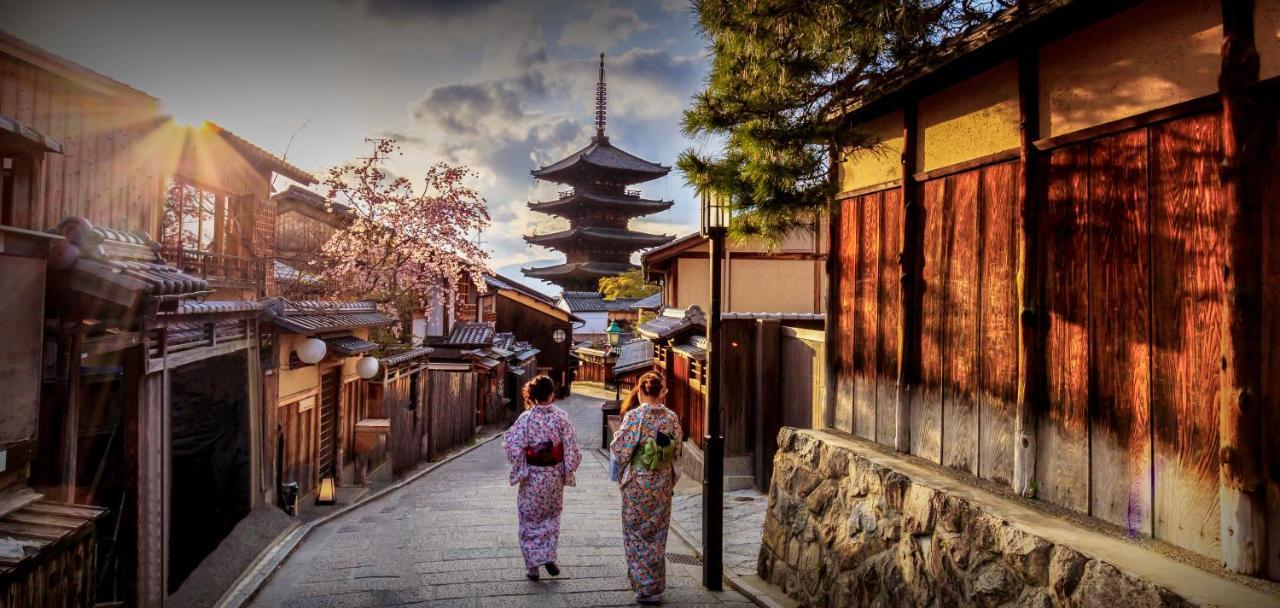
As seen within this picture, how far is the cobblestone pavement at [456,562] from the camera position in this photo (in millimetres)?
5551

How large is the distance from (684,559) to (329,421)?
7680 mm

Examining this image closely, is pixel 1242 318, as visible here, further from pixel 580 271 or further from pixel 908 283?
pixel 580 271

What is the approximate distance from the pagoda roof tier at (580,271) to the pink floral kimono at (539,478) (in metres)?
38.3

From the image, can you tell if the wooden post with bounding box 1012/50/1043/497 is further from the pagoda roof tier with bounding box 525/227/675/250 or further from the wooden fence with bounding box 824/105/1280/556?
the pagoda roof tier with bounding box 525/227/675/250

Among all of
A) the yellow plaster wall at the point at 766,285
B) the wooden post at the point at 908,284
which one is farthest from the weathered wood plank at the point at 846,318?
the yellow plaster wall at the point at 766,285

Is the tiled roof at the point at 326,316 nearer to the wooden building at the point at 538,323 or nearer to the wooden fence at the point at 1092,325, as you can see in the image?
the wooden fence at the point at 1092,325

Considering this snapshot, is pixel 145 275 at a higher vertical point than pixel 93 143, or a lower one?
lower

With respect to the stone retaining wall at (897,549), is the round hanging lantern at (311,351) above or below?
above

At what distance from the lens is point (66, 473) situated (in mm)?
4684

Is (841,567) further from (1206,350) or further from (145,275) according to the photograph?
(145,275)

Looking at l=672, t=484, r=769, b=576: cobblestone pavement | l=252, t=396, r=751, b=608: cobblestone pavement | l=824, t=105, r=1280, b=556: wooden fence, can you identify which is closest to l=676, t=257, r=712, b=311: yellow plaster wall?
l=672, t=484, r=769, b=576: cobblestone pavement

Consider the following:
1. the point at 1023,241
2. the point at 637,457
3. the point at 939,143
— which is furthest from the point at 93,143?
the point at 1023,241

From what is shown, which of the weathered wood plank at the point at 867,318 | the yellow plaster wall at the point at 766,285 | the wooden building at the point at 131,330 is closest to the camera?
the wooden building at the point at 131,330

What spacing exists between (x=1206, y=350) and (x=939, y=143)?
2266mm
